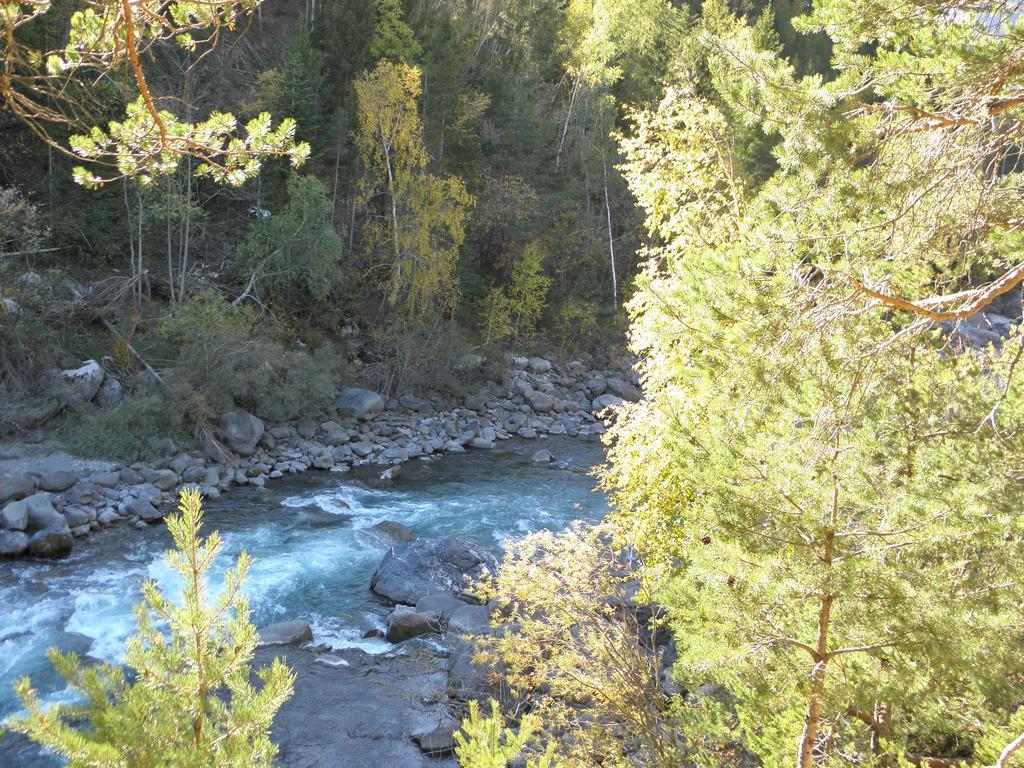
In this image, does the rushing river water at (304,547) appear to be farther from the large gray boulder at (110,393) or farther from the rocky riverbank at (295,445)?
the large gray boulder at (110,393)

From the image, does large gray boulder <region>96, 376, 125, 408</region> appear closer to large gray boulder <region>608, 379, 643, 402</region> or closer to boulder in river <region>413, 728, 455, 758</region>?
boulder in river <region>413, 728, 455, 758</region>

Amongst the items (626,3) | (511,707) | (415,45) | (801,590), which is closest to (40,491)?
(511,707)

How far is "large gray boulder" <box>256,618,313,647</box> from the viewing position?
7.88 m

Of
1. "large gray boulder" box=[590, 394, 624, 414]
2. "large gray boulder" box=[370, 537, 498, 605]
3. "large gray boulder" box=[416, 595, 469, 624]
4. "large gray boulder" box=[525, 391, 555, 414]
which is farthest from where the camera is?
"large gray boulder" box=[590, 394, 624, 414]

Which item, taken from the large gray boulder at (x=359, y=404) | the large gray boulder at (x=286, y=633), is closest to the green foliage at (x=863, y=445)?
the large gray boulder at (x=286, y=633)

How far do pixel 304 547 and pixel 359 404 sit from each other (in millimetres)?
6020

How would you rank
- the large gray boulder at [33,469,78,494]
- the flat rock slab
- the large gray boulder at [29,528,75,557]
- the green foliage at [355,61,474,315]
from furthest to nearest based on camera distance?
the green foliage at [355,61,474,315] < the large gray boulder at [33,469,78,494] < the large gray boulder at [29,528,75,557] < the flat rock slab

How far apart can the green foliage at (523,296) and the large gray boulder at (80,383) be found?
10.6 metres

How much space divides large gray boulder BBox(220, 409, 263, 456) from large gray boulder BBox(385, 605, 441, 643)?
6.56 m

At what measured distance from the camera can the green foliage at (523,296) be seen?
21453 mm

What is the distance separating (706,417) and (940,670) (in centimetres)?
169

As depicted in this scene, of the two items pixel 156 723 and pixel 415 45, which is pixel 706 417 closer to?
pixel 156 723

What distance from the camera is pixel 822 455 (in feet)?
10.5

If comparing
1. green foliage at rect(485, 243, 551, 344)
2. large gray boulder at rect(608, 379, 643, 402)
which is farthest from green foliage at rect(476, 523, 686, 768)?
green foliage at rect(485, 243, 551, 344)
